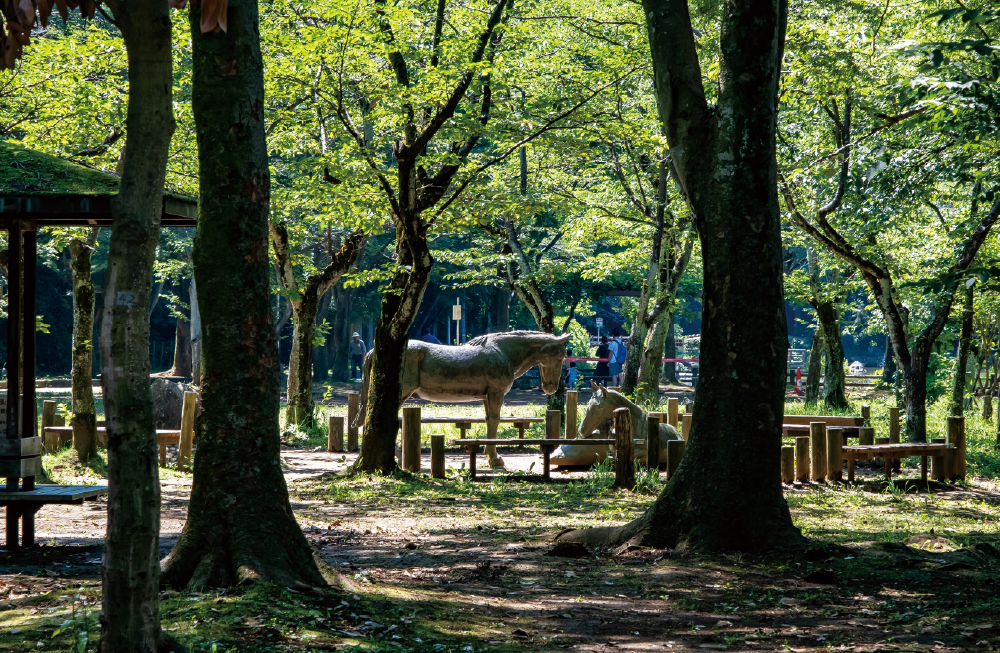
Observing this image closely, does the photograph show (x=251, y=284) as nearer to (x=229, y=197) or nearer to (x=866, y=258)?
(x=229, y=197)

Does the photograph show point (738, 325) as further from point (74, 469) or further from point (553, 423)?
point (74, 469)

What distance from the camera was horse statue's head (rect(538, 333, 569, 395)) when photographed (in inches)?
645

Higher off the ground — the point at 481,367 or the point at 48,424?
the point at 481,367

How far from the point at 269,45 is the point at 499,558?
914cm

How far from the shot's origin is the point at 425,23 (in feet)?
50.1

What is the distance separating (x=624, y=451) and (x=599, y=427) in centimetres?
232

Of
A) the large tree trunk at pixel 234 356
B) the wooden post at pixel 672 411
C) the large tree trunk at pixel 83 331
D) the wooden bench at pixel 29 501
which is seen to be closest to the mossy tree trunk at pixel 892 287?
the wooden post at pixel 672 411

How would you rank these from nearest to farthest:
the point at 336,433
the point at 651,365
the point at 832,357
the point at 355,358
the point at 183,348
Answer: the point at 336,433
the point at 651,365
the point at 832,357
the point at 183,348
the point at 355,358

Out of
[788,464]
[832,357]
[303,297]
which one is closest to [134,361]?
[788,464]

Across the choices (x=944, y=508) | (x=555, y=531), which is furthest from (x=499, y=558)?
A: (x=944, y=508)

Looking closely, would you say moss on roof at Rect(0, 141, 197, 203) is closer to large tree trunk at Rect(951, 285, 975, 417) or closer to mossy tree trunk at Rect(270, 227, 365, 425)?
mossy tree trunk at Rect(270, 227, 365, 425)

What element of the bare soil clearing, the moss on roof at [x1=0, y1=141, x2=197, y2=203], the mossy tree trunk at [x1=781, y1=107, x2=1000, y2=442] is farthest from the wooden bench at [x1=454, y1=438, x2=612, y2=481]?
the moss on roof at [x1=0, y1=141, x2=197, y2=203]

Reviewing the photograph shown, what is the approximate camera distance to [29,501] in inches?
317

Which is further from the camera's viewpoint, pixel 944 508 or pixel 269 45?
pixel 269 45
